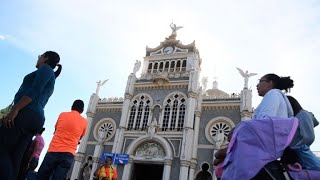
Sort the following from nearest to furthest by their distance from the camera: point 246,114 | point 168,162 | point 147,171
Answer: point 168,162, point 246,114, point 147,171

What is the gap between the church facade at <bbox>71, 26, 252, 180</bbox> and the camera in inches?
905

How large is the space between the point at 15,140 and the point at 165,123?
21.5 meters

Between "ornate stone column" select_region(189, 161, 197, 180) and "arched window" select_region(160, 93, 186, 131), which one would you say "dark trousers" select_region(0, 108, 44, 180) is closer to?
"ornate stone column" select_region(189, 161, 197, 180)

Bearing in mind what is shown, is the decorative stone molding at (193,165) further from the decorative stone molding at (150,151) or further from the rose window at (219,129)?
the rose window at (219,129)

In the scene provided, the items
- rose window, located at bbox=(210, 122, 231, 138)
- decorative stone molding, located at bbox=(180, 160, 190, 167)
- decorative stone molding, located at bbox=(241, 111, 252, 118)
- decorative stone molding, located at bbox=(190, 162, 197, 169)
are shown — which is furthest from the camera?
rose window, located at bbox=(210, 122, 231, 138)

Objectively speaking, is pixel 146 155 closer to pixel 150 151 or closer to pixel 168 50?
pixel 150 151

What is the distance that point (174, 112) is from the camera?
2520cm

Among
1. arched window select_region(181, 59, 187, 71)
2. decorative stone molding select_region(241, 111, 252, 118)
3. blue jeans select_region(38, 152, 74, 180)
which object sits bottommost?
blue jeans select_region(38, 152, 74, 180)

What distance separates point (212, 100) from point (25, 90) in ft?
71.5

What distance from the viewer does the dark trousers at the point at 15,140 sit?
11.8 feet

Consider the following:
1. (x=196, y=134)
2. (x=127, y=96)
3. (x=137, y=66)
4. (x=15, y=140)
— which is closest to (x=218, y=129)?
(x=196, y=134)

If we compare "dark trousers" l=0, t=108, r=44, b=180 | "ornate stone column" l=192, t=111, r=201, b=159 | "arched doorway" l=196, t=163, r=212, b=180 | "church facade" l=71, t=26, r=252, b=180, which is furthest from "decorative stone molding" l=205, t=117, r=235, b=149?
"dark trousers" l=0, t=108, r=44, b=180

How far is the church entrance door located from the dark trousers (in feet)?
69.0

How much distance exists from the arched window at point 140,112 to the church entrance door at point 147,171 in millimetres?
3279
